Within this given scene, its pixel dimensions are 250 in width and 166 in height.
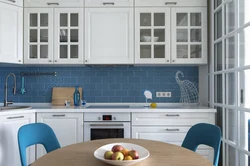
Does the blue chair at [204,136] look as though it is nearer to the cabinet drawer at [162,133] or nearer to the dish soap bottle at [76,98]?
the cabinet drawer at [162,133]

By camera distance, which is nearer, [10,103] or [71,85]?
[10,103]

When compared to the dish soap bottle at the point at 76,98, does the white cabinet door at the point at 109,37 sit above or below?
above

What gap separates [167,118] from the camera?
8.64ft

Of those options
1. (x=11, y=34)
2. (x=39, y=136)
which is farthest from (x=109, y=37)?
(x=39, y=136)

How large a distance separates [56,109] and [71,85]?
2.15 feet

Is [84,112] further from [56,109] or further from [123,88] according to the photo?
[123,88]

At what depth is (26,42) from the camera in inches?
113

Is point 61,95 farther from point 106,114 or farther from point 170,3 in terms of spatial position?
point 170,3

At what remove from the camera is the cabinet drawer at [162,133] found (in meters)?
2.63

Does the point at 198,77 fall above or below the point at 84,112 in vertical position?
above

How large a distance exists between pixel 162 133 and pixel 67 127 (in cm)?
125

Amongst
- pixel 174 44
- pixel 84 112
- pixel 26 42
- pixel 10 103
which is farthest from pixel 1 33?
pixel 174 44

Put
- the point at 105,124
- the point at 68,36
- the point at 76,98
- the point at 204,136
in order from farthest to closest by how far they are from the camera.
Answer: the point at 76,98, the point at 68,36, the point at 105,124, the point at 204,136

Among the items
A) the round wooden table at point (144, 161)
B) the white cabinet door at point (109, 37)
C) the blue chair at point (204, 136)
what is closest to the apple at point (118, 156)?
the round wooden table at point (144, 161)
